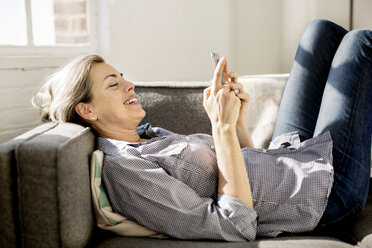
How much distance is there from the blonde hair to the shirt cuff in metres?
0.64

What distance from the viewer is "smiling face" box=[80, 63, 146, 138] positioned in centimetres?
158

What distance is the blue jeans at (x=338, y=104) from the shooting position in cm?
148

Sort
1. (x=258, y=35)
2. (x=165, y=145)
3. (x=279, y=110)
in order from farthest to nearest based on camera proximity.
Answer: (x=258, y=35) < (x=279, y=110) < (x=165, y=145)

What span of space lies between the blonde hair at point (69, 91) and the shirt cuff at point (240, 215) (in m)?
0.64

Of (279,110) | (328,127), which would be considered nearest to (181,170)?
(328,127)

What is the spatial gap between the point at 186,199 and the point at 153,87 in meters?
0.87

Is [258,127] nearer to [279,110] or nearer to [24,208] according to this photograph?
[279,110]

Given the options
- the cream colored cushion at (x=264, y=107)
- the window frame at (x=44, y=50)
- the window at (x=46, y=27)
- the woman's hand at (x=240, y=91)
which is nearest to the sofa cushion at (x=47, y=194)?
the woman's hand at (x=240, y=91)

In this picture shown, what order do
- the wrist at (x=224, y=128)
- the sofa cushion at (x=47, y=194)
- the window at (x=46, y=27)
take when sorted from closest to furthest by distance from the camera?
the sofa cushion at (x=47, y=194), the wrist at (x=224, y=128), the window at (x=46, y=27)

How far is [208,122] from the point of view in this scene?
200 centimetres

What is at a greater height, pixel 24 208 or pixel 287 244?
pixel 24 208

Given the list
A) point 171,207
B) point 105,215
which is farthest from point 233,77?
point 105,215

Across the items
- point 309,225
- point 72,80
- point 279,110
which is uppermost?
point 72,80

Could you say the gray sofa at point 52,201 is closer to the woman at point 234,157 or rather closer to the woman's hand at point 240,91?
the woman at point 234,157
